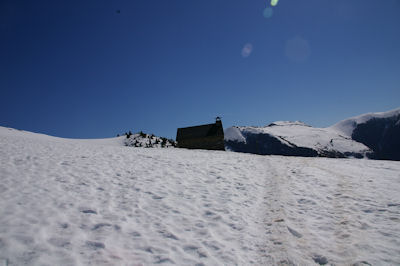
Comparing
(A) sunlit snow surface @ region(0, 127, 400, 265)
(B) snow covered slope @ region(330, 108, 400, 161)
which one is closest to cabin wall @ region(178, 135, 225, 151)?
(A) sunlit snow surface @ region(0, 127, 400, 265)

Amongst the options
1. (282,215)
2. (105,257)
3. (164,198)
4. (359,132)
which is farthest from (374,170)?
(359,132)

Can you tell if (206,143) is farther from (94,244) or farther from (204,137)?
(94,244)

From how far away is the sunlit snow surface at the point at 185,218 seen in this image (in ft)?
13.4

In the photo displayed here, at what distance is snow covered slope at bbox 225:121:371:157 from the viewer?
131925mm

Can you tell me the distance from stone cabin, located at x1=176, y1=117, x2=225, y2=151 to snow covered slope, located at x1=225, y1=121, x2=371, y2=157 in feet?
359

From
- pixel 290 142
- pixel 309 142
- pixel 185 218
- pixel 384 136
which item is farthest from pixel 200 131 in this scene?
pixel 384 136

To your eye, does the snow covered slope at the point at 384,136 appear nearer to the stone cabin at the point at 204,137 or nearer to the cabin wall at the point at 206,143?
the stone cabin at the point at 204,137

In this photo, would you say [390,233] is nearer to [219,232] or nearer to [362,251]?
[362,251]

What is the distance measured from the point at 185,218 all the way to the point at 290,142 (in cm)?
14693

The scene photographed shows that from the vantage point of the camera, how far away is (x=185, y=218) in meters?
5.80

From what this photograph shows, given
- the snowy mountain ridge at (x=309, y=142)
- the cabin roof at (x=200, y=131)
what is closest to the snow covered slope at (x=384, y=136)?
the snowy mountain ridge at (x=309, y=142)

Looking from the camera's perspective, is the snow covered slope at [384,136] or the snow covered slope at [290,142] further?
the snow covered slope at [384,136]

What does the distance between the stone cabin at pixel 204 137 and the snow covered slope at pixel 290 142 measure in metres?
109

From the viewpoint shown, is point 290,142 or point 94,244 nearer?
point 94,244
